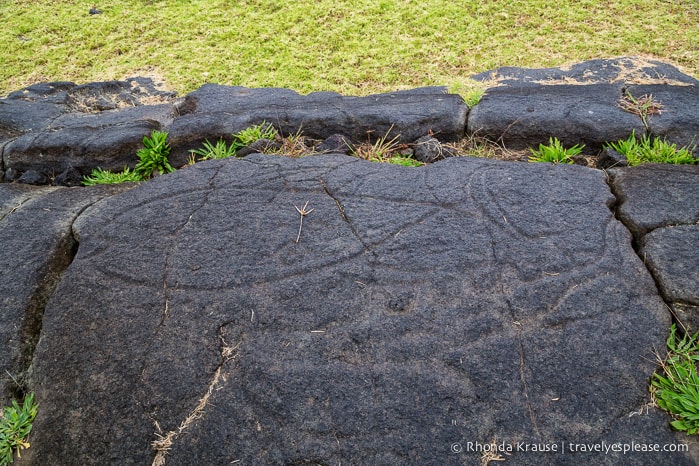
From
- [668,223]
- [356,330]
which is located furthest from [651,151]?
[356,330]

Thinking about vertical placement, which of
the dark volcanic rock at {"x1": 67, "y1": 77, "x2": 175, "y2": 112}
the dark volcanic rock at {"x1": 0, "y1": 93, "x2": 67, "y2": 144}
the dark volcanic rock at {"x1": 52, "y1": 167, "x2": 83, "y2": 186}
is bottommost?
the dark volcanic rock at {"x1": 52, "y1": 167, "x2": 83, "y2": 186}

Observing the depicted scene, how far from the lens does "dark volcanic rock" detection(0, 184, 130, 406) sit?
2.23m

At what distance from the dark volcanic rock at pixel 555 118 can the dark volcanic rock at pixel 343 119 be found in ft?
0.72

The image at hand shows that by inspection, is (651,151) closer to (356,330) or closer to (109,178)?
(356,330)

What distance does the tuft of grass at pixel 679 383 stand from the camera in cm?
178

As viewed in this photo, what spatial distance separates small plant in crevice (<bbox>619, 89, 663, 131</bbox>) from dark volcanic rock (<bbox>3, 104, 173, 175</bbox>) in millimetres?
3538

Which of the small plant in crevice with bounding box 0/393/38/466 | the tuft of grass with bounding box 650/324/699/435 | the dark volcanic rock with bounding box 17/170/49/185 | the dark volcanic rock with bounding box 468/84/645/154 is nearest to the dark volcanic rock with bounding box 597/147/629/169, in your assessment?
the dark volcanic rock with bounding box 468/84/645/154

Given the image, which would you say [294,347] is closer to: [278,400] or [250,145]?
[278,400]

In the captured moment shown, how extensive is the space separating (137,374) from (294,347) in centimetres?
68

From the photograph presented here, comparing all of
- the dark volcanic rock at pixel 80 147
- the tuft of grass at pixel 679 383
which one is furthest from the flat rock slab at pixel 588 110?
the dark volcanic rock at pixel 80 147

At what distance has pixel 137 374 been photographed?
205 centimetres

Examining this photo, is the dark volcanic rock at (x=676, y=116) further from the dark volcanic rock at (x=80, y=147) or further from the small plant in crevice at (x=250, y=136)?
the dark volcanic rock at (x=80, y=147)

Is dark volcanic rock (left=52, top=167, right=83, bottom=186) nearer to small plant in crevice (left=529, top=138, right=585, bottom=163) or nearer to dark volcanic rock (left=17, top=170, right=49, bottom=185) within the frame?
dark volcanic rock (left=17, top=170, right=49, bottom=185)

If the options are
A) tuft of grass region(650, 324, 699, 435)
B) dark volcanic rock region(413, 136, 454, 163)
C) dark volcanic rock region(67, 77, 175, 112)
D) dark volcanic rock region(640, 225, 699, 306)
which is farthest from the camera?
dark volcanic rock region(67, 77, 175, 112)
